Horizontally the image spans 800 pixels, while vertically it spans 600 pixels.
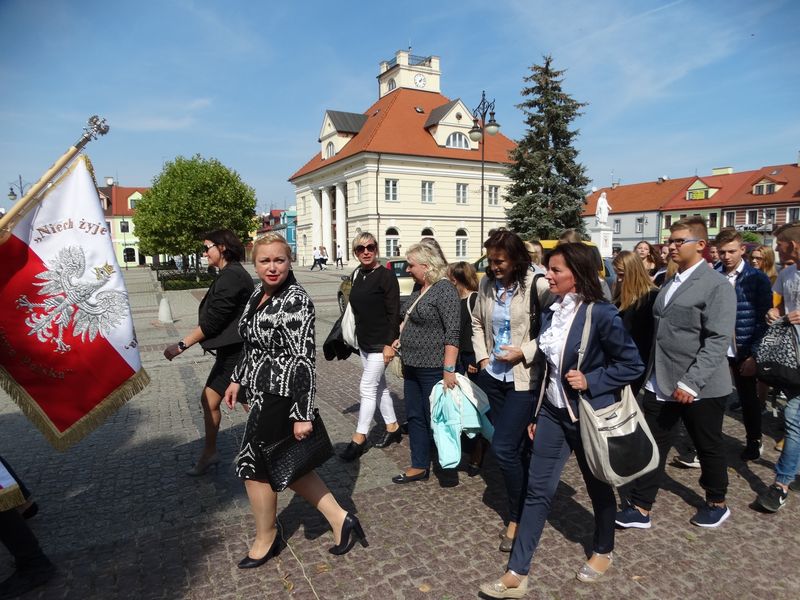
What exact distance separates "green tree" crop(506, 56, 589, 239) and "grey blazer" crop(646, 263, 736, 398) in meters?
27.1

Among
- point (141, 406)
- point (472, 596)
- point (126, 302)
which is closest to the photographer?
point (472, 596)

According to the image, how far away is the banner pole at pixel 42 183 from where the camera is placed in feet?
9.38

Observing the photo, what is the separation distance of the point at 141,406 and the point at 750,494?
6493mm

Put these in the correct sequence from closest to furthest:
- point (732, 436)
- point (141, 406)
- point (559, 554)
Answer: point (559, 554), point (732, 436), point (141, 406)

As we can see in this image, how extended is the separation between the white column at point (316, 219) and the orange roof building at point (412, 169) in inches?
62.5

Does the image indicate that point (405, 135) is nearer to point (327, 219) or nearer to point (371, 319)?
point (327, 219)

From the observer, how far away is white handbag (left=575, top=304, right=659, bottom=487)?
8.90 ft

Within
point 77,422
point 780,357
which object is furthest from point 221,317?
point 780,357

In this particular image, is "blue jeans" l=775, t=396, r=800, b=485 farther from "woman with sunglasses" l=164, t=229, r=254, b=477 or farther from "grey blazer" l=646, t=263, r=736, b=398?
"woman with sunglasses" l=164, t=229, r=254, b=477

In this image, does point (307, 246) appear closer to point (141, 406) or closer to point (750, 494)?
point (141, 406)

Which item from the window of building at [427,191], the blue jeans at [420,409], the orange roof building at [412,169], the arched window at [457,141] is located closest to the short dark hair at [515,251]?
the blue jeans at [420,409]

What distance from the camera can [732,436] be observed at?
5.32m

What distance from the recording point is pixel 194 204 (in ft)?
95.8

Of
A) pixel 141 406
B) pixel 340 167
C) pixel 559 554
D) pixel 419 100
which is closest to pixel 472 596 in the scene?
pixel 559 554
